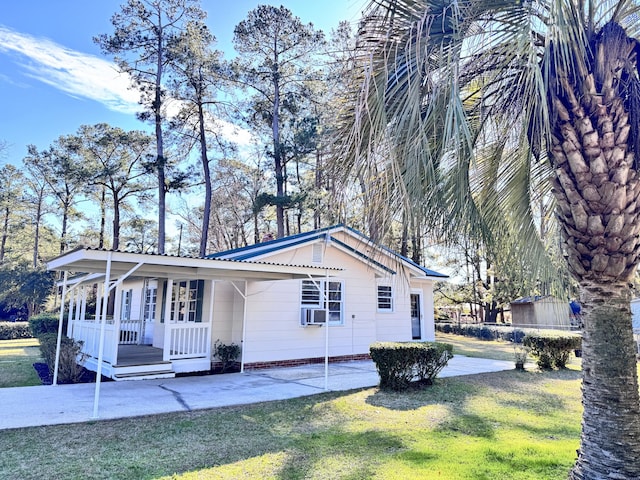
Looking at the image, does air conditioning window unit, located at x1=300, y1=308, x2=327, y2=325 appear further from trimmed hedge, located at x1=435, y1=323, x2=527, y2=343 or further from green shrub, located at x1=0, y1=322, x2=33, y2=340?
green shrub, located at x1=0, y1=322, x2=33, y2=340

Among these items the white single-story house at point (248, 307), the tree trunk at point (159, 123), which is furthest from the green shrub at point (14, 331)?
the white single-story house at point (248, 307)

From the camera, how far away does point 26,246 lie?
34.2 meters

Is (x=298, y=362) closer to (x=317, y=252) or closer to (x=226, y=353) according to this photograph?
(x=226, y=353)

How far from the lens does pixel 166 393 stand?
26.5 ft

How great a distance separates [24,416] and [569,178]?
7.86 metres

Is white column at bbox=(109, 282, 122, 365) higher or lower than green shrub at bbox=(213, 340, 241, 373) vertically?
higher

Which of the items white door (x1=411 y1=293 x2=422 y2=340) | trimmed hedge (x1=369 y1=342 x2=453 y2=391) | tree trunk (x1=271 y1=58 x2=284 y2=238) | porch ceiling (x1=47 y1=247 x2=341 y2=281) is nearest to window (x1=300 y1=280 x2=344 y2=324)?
porch ceiling (x1=47 y1=247 x2=341 y2=281)

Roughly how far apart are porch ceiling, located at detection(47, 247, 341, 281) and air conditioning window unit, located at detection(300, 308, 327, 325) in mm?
1756

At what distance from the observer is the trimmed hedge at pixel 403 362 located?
27.2 feet

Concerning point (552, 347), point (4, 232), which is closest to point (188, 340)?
point (552, 347)

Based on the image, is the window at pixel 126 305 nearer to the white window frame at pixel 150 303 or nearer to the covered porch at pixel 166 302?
the white window frame at pixel 150 303

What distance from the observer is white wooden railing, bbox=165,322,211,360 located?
1014 centimetres

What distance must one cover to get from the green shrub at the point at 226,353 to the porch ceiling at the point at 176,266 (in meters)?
2.00

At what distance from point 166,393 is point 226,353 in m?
2.77
